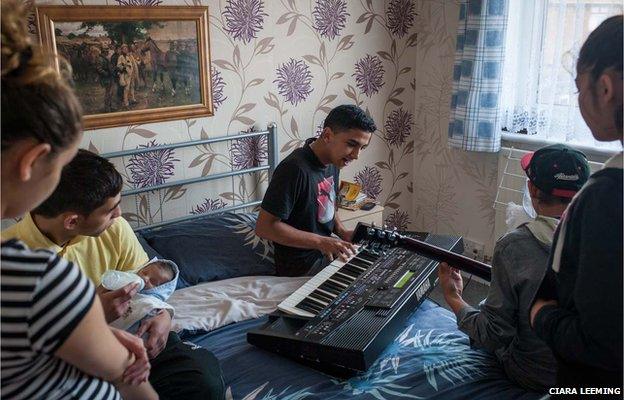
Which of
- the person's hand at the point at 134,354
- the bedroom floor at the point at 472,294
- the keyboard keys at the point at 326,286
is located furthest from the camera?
the bedroom floor at the point at 472,294

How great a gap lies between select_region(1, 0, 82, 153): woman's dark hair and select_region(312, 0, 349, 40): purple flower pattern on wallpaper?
8.22ft

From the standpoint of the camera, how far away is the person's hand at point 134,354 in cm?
92

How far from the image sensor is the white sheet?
2025 millimetres

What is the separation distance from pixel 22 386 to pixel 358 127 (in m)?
1.69

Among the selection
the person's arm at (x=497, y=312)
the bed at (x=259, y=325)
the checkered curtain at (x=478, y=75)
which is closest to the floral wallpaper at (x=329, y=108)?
the checkered curtain at (x=478, y=75)

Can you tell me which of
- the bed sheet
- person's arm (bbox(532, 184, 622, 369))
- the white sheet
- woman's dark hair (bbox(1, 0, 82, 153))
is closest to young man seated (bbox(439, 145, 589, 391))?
the bed sheet

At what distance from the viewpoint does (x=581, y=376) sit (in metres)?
0.90

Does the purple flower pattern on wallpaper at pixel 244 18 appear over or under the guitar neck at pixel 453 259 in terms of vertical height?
over

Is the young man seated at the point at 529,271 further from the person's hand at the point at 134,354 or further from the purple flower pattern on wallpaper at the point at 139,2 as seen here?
the purple flower pattern on wallpaper at the point at 139,2

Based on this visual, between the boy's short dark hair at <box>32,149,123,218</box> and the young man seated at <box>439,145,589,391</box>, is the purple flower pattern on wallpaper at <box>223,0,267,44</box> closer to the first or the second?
the boy's short dark hair at <box>32,149,123,218</box>

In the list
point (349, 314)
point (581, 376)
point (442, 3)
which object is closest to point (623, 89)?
point (581, 376)

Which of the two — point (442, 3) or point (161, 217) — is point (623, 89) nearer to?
point (161, 217)

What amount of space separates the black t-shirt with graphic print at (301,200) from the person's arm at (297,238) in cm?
3

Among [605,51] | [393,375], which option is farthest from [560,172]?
[393,375]
